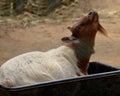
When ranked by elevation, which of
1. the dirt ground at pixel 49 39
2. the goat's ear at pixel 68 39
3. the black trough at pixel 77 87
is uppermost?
the goat's ear at pixel 68 39

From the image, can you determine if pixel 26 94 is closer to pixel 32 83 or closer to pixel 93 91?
pixel 32 83

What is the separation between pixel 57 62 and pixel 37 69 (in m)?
0.24

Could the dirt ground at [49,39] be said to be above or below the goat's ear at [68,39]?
below

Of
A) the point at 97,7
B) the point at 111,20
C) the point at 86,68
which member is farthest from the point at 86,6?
the point at 86,68

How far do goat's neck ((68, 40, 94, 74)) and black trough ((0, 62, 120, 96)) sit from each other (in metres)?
0.46

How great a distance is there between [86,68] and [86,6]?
32.5 feet

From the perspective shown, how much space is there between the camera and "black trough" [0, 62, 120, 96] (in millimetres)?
3443

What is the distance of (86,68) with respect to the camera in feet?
14.3

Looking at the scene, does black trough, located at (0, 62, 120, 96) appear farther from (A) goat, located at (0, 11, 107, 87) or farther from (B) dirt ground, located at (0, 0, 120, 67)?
(B) dirt ground, located at (0, 0, 120, 67)

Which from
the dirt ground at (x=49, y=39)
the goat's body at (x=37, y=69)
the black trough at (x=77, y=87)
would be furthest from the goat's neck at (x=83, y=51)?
the dirt ground at (x=49, y=39)

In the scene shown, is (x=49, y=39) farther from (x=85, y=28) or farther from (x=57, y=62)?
(x=57, y=62)

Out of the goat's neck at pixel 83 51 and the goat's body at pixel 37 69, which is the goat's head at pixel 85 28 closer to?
the goat's neck at pixel 83 51

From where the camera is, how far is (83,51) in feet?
14.2

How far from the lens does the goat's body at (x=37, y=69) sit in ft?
12.4
